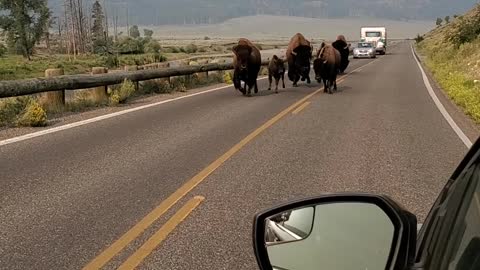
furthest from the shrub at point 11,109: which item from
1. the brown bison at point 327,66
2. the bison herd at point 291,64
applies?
the brown bison at point 327,66

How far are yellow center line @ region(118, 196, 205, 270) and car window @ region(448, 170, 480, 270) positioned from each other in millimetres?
3066

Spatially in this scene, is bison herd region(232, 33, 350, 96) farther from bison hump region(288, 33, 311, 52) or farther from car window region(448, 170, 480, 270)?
car window region(448, 170, 480, 270)

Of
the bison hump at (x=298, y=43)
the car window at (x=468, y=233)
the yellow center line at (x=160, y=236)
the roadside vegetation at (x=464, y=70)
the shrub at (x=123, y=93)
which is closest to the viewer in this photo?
the car window at (x=468, y=233)

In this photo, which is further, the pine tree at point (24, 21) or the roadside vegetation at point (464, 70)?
Answer: the pine tree at point (24, 21)

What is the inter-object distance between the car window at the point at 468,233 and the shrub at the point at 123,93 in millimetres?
13799

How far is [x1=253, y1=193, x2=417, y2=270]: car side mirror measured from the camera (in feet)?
6.75

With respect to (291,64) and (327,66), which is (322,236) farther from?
(291,64)

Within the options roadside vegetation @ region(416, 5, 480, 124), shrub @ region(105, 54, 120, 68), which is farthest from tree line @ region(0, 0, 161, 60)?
roadside vegetation @ region(416, 5, 480, 124)

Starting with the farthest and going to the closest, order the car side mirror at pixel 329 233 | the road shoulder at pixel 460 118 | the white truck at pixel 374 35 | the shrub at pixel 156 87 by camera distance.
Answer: the white truck at pixel 374 35 < the shrub at pixel 156 87 < the road shoulder at pixel 460 118 < the car side mirror at pixel 329 233

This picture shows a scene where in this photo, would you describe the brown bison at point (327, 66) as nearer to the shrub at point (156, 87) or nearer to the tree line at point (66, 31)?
the shrub at point (156, 87)

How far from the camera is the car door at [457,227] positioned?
1.61 metres

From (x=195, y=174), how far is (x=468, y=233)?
5811mm

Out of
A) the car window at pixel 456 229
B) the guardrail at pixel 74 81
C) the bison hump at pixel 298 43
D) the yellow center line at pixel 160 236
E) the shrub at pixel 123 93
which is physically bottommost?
the shrub at pixel 123 93

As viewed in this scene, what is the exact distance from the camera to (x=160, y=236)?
507 cm
